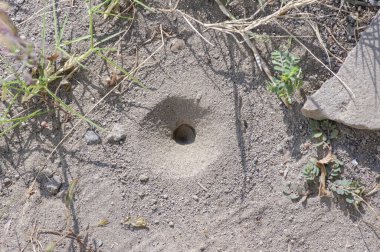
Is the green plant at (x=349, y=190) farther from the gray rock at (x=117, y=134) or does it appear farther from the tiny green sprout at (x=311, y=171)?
the gray rock at (x=117, y=134)

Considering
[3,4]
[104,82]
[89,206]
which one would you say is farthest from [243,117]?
[3,4]

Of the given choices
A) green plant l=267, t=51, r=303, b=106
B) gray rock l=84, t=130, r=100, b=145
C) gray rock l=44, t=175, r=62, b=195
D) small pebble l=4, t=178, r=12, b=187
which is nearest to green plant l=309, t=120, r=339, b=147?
green plant l=267, t=51, r=303, b=106

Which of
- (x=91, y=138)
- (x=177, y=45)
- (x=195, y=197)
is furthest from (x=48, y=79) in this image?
(x=195, y=197)

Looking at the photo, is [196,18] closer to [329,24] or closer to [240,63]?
[240,63]

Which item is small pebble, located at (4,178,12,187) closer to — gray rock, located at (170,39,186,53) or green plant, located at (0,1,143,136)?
green plant, located at (0,1,143,136)

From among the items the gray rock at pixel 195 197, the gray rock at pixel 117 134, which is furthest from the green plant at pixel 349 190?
the gray rock at pixel 117 134
